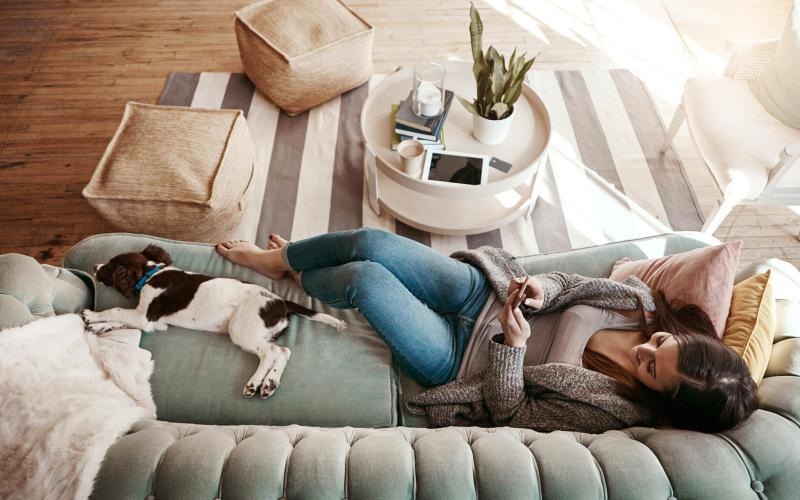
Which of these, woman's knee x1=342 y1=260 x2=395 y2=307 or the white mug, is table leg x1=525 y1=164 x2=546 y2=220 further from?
woman's knee x1=342 y1=260 x2=395 y2=307

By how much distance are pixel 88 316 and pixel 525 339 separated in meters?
1.31

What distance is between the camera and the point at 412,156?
195 cm

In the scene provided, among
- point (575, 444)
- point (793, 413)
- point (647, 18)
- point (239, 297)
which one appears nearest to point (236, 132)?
point (239, 297)

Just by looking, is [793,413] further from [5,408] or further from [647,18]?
[647,18]

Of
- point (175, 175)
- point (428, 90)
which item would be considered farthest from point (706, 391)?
point (175, 175)

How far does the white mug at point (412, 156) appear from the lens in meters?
1.93

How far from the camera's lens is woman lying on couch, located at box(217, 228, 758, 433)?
1162 millimetres

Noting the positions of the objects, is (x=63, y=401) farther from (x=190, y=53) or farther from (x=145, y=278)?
(x=190, y=53)

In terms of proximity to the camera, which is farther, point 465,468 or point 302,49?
point 302,49

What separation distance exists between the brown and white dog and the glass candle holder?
0.95 meters

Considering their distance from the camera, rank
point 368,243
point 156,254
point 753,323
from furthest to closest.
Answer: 1. point 156,254
2. point 368,243
3. point 753,323

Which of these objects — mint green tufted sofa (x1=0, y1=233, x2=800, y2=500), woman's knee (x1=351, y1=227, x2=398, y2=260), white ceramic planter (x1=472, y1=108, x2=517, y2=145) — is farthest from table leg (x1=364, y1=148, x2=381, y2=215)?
mint green tufted sofa (x1=0, y1=233, x2=800, y2=500)

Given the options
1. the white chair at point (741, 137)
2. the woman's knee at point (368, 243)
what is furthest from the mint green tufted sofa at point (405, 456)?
the white chair at point (741, 137)

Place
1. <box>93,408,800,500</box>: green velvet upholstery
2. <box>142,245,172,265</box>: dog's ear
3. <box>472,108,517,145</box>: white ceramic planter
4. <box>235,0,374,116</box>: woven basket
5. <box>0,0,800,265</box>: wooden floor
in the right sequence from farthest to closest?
<box>235,0,374,116</box>: woven basket → <box>0,0,800,265</box>: wooden floor → <box>472,108,517,145</box>: white ceramic planter → <box>142,245,172,265</box>: dog's ear → <box>93,408,800,500</box>: green velvet upholstery
